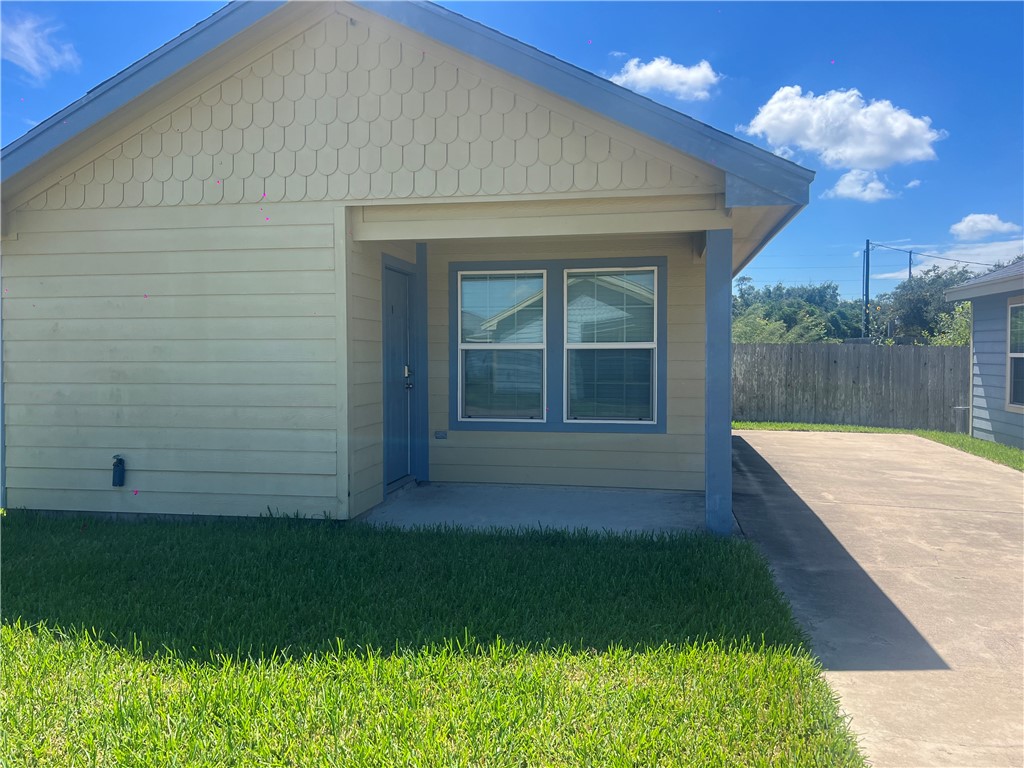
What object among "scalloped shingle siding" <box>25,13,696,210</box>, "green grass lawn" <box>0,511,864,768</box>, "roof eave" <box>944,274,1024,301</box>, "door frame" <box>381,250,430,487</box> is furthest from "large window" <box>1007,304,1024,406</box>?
"door frame" <box>381,250,430,487</box>

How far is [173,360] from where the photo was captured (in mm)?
6484

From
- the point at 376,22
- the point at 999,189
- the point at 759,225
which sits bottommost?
the point at 759,225

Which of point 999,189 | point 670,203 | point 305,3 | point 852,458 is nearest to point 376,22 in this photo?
point 305,3

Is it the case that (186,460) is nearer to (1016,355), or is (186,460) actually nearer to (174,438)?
(174,438)

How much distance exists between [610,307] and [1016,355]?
8.04 m

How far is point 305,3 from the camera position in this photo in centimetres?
586

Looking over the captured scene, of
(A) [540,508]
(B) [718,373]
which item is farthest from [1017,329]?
(A) [540,508]

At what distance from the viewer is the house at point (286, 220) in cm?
574

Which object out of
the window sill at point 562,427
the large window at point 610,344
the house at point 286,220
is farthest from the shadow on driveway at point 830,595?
the large window at point 610,344

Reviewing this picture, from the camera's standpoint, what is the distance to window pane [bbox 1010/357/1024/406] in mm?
11750

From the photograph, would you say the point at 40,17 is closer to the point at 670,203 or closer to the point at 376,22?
the point at 376,22

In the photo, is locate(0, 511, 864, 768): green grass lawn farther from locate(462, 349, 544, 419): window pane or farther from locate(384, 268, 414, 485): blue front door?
locate(462, 349, 544, 419): window pane

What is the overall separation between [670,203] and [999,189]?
69.8 metres

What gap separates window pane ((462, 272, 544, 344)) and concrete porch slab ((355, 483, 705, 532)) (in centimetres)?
157
